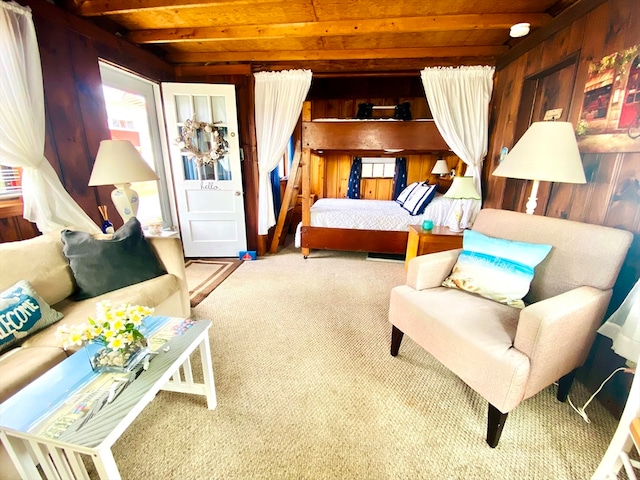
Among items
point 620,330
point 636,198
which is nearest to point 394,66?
point 636,198

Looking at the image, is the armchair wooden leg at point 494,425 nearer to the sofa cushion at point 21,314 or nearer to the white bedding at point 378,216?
the sofa cushion at point 21,314

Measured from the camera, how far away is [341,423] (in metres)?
1.34

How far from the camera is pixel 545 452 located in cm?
120

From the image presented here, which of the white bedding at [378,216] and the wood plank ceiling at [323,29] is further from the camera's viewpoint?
the white bedding at [378,216]

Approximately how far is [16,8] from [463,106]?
3.52 meters

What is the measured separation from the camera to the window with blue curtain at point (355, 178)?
4.52 metres

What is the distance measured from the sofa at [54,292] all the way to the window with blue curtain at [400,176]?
3.47 m

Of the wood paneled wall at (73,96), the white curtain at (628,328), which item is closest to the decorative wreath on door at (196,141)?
the wood paneled wall at (73,96)

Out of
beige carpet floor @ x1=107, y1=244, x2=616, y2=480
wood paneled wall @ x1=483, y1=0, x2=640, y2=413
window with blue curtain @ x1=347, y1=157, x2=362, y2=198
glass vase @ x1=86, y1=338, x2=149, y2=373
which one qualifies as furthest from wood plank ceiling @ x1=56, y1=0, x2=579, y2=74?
beige carpet floor @ x1=107, y1=244, x2=616, y2=480

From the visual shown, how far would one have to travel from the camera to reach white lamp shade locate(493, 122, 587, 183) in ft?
4.85

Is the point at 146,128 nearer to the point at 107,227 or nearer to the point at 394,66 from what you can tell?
the point at 107,227

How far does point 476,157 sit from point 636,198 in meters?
1.73

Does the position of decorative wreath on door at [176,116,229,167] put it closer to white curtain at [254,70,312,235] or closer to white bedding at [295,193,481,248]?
white curtain at [254,70,312,235]

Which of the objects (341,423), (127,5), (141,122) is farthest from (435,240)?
(141,122)
